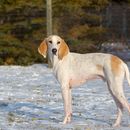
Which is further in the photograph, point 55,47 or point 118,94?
point 55,47

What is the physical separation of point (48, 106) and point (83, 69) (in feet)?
6.27

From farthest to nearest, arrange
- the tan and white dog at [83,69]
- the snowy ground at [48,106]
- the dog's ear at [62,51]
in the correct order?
the dog's ear at [62,51] < the snowy ground at [48,106] < the tan and white dog at [83,69]

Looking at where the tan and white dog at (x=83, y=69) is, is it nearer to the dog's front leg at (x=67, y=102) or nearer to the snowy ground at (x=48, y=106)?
the dog's front leg at (x=67, y=102)

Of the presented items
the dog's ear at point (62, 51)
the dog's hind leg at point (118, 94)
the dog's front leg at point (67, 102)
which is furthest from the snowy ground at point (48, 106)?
the dog's ear at point (62, 51)

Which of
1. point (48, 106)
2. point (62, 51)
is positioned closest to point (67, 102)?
point (62, 51)

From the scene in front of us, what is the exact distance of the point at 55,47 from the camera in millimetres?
8188

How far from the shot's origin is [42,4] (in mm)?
19078

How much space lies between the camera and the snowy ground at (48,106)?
812 centimetres

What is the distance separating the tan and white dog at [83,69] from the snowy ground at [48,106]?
32 cm

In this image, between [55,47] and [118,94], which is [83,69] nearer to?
[55,47]

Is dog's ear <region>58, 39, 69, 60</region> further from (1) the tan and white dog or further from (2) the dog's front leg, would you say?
(2) the dog's front leg

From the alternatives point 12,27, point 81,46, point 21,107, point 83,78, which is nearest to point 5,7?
point 12,27

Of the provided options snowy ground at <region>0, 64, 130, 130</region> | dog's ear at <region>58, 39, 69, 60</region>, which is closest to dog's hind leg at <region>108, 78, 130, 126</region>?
snowy ground at <region>0, 64, 130, 130</region>

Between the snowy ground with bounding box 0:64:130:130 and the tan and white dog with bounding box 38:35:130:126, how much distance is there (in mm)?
323
